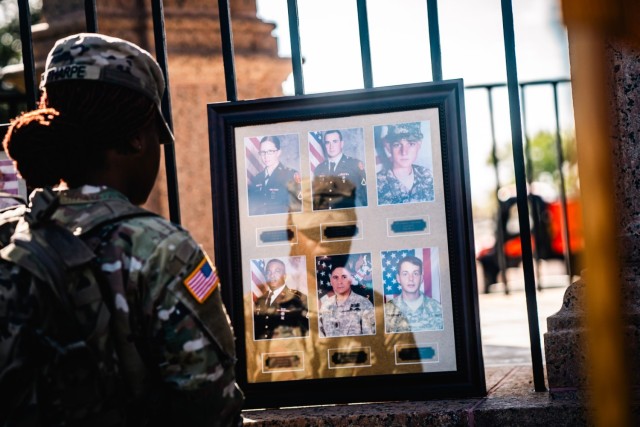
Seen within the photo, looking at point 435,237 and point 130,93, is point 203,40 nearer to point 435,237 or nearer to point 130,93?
point 435,237

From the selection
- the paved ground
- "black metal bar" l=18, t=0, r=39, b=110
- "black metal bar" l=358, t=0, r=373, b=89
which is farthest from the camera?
the paved ground

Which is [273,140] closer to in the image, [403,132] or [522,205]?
[403,132]

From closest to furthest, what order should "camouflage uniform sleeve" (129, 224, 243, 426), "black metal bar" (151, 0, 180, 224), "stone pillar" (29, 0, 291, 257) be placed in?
"camouflage uniform sleeve" (129, 224, 243, 426) → "black metal bar" (151, 0, 180, 224) → "stone pillar" (29, 0, 291, 257)

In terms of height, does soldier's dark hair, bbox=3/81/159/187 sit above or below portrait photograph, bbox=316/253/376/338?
above

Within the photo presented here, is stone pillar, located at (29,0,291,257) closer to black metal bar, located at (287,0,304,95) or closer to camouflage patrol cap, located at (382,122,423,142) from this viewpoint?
black metal bar, located at (287,0,304,95)

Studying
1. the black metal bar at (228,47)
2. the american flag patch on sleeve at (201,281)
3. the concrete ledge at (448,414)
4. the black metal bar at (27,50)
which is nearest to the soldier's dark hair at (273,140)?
the black metal bar at (228,47)

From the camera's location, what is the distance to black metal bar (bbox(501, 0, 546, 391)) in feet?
10.3

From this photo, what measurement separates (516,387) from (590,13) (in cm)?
243

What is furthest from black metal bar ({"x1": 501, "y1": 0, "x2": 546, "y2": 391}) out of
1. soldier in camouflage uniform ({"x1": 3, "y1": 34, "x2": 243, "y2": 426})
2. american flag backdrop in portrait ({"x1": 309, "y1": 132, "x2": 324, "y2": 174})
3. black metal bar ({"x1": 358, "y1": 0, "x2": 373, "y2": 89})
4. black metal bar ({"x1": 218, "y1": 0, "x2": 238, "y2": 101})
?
soldier in camouflage uniform ({"x1": 3, "y1": 34, "x2": 243, "y2": 426})

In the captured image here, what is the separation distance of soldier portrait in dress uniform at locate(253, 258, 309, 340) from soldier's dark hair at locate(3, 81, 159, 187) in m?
1.23

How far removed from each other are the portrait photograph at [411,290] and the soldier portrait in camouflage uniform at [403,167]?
0.58 ft

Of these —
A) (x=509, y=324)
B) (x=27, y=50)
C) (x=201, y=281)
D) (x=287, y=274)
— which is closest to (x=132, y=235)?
(x=201, y=281)

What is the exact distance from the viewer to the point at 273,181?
126 inches

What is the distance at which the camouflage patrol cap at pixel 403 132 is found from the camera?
10.2ft
